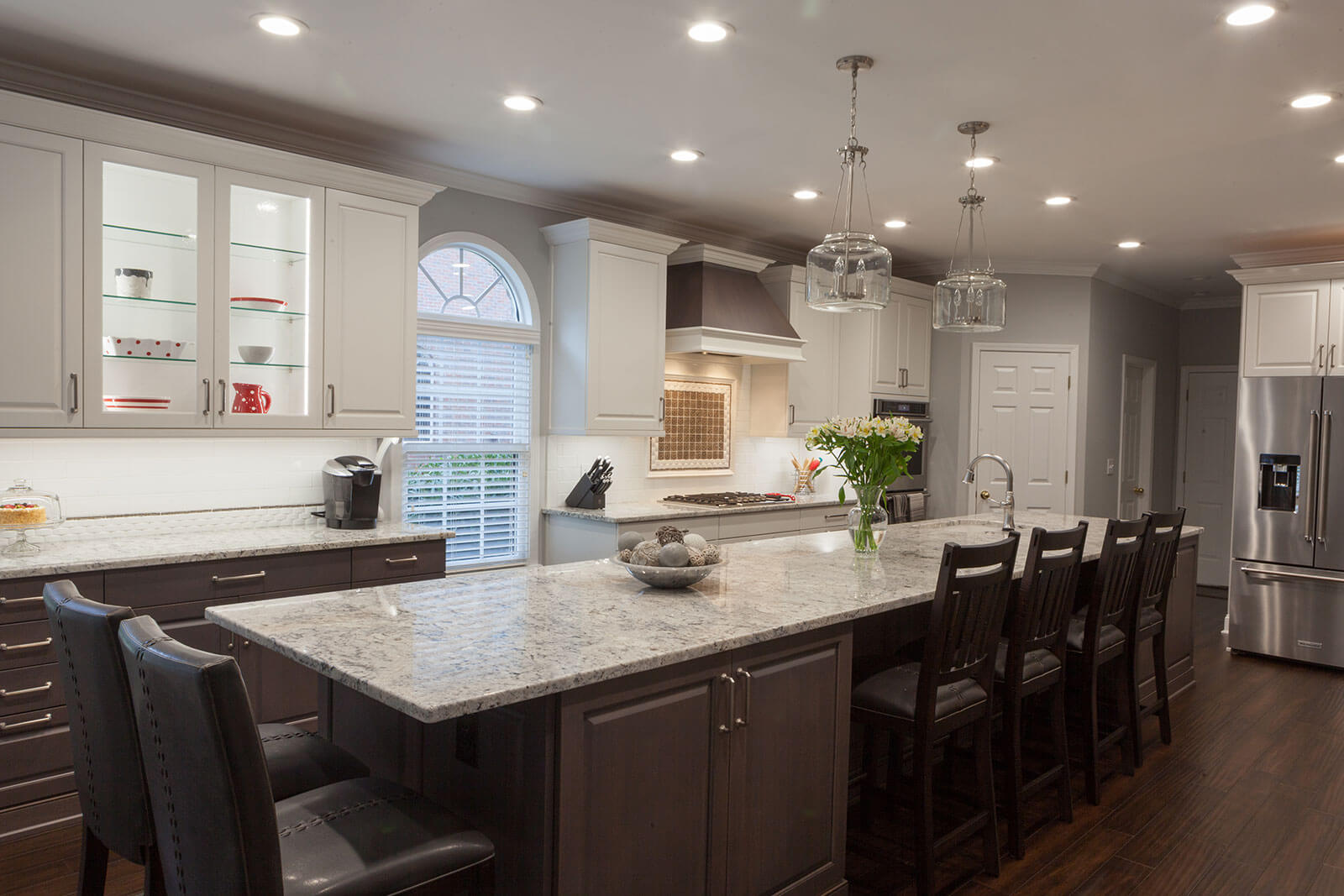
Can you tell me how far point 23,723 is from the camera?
2.91 metres

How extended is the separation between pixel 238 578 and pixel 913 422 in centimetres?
516

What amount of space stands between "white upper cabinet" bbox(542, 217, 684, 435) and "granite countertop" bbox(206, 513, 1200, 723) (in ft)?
6.29

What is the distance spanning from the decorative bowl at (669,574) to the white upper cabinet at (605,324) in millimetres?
2366

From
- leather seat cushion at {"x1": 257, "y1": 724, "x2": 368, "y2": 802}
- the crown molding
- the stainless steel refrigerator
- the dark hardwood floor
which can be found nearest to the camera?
leather seat cushion at {"x1": 257, "y1": 724, "x2": 368, "y2": 802}

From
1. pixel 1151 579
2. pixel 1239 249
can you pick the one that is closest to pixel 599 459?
pixel 1151 579

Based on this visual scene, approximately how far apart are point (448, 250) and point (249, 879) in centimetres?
375

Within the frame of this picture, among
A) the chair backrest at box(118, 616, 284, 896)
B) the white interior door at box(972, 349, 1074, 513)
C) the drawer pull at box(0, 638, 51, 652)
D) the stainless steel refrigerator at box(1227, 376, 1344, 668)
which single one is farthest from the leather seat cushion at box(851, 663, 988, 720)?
the white interior door at box(972, 349, 1074, 513)

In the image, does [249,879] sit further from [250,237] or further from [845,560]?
[250,237]

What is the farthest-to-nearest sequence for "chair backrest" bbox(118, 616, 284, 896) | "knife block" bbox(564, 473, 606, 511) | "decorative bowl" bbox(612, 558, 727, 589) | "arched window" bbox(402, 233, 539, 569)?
"knife block" bbox(564, 473, 606, 511)
"arched window" bbox(402, 233, 539, 569)
"decorative bowl" bbox(612, 558, 727, 589)
"chair backrest" bbox(118, 616, 284, 896)

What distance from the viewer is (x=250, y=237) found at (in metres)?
3.70

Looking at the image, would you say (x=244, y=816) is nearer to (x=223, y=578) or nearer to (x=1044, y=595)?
(x=223, y=578)

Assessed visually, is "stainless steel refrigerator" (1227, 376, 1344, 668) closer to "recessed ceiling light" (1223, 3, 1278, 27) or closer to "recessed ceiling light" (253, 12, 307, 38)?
"recessed ceiling light" (1223, 3, 1278, 27)

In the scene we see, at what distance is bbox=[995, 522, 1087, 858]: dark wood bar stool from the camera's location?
290 cm

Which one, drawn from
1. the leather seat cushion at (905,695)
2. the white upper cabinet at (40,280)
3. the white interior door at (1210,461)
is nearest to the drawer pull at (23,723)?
the white upper cabinet at (40,280)
